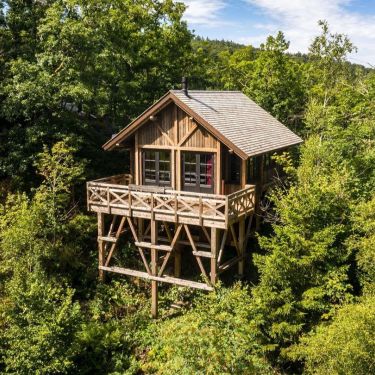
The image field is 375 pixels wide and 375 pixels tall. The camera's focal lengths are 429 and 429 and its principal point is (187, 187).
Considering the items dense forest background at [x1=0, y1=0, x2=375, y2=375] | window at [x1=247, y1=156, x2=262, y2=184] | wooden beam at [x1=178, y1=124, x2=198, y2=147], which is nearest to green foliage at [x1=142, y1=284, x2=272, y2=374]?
dense forest background at [x1=0, y1=0, x2=375, y2=375]

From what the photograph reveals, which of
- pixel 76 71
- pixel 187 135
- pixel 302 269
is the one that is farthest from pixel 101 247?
pixel 302 269

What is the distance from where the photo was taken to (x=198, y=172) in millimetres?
20078

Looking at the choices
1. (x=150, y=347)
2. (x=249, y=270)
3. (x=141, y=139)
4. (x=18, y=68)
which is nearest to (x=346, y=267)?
(x=249, y=270)

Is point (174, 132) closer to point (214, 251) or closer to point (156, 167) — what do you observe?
point (156, 167)

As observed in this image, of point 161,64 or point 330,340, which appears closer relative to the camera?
point 330,340

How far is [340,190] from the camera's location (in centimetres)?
1784

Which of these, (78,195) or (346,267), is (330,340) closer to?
(346,267)

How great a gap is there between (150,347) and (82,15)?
64.3 ft

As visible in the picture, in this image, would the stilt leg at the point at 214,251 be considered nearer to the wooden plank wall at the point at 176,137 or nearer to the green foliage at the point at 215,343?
the wooden plank wall at the point at 176,137

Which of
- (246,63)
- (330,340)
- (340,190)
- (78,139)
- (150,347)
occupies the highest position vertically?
(246,63)

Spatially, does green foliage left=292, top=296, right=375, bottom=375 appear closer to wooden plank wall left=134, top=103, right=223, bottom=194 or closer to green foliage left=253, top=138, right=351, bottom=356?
green foliage left=253, top=138, right=351, bottom=356

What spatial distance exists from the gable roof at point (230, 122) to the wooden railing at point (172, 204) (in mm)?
2126

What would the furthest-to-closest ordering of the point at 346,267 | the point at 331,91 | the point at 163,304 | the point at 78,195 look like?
the point at 331,91 → the point at 78,195 → the point at 163,304 → the point at 346,267

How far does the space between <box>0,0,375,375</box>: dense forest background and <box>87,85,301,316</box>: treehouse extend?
1.38 metres
